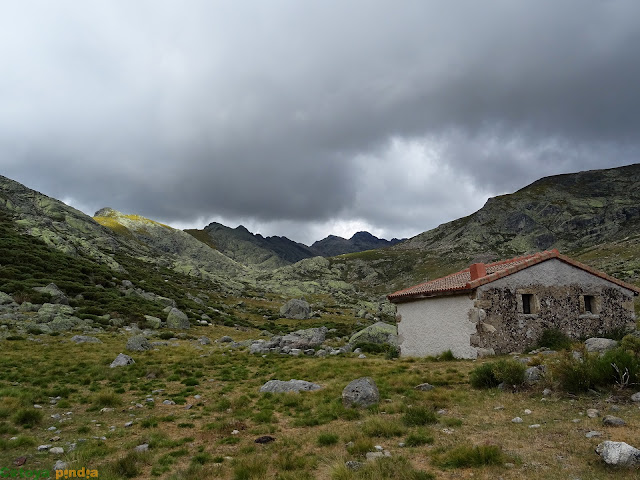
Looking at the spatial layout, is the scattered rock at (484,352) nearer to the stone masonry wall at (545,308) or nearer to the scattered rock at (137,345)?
the stone masonry wall at (545,308)

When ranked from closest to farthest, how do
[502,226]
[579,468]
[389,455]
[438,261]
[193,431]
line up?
[579,468], [389,455], [193,431], [438,261], [502,226]

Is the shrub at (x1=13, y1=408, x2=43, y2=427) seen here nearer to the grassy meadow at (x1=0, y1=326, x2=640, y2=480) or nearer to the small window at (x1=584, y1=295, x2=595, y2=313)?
the grassy meadow at (x1=0, y1=326, x2=640, y2=480)

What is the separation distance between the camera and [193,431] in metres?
10.4

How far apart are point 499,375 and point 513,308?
8720 millimetres

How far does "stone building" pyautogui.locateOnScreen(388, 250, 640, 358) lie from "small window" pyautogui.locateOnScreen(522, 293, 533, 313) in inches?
0.6

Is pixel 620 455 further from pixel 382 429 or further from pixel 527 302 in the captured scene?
pixel 527 302

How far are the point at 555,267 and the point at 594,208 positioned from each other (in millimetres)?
184839

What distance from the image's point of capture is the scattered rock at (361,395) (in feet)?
37.5

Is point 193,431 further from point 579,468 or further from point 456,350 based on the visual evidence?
point 456,350

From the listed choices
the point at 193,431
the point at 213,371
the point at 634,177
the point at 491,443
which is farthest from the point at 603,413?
the point at 634,177

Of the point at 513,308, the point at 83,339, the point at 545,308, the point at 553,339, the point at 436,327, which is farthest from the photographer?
the point at 83,339

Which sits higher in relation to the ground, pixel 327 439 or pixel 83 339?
pixel 83 339

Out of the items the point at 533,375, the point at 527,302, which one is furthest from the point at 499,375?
the point at 527,302

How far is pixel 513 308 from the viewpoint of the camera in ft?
63.1
